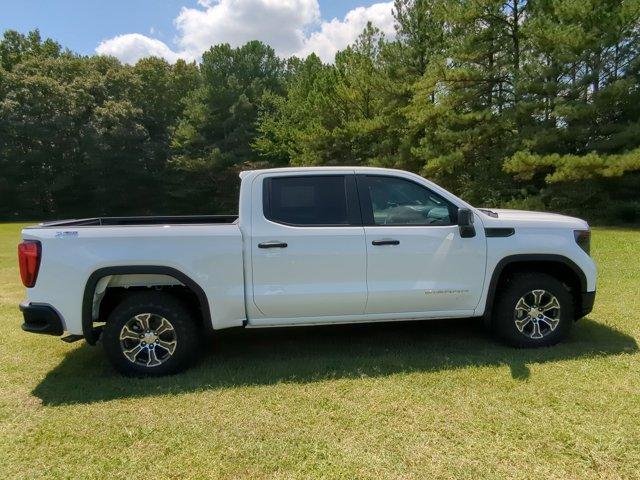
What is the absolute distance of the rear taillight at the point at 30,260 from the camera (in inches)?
162

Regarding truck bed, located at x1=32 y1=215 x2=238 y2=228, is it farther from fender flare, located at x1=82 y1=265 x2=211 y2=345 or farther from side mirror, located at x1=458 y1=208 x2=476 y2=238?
side mirror, located at x1=458 y1=208 x2=476 y2=238

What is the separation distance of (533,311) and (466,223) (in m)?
1.19

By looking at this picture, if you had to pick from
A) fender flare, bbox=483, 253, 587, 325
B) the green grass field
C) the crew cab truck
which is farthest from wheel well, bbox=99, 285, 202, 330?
fender flare, bbox=483, 253, 587, 325

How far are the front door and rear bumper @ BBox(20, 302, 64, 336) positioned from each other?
8.87 feet

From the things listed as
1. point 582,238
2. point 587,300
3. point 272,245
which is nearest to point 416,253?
point 272,245

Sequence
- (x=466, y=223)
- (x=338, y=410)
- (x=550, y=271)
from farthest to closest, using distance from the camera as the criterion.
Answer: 1. (x=550, y=271)
2. (x=466, y=223)
3. (x=338, y=410)

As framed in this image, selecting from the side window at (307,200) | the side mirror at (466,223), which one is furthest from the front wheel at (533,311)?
the side window at (307,200)

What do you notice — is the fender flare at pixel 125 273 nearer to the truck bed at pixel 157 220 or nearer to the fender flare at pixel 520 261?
the truck bed at pixel 157 220

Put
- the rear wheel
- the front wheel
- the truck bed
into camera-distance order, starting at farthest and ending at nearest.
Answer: the truck bed
the front wheel
the rear wheel

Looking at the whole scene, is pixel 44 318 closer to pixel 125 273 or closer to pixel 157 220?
pixel 125 273

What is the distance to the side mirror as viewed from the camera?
4476 millimetres

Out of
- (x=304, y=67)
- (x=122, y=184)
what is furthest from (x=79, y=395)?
(x=122, y=184)

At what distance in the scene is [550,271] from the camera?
5098 mm

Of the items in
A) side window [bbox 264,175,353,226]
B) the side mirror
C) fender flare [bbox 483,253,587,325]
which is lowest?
fender flare [bbox 483,253,587,325]
